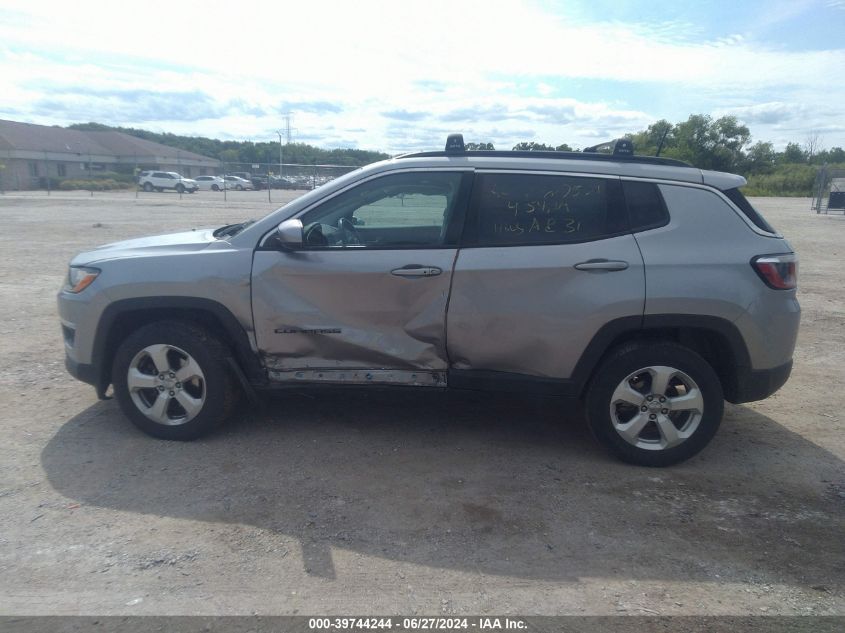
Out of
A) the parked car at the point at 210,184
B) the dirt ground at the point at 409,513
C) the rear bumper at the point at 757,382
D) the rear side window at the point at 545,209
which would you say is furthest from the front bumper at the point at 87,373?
the parked car at the point at 210,184

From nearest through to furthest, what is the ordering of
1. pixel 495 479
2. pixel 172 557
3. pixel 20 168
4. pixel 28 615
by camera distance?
pixel 28 615 → pixel 172 557 → pixel 495 479 → pixel 20 168

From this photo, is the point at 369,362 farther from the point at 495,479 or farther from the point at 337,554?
the point at 337,554

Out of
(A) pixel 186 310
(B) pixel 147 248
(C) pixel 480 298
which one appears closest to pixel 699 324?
(C) pixel 480 298

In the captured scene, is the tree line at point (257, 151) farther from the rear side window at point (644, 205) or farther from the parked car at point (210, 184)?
the rear side window at point (644, 205)

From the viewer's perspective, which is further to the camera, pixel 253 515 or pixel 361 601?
pixel 253 515

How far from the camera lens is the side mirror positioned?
4.20 m

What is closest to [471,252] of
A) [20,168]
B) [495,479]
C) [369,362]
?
[369,362]

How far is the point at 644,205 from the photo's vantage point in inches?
169

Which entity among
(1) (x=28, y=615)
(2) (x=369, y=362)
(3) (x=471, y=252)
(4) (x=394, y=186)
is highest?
(4) (x=394, y=186)

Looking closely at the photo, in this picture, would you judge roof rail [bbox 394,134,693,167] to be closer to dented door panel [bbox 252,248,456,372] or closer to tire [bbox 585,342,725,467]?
dented door panel [bbox 252,248,456,372]

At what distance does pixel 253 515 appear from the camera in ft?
12.2

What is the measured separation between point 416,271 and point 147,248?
1875 mm

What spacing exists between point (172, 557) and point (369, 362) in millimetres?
1679

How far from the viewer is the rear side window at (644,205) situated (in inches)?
168
